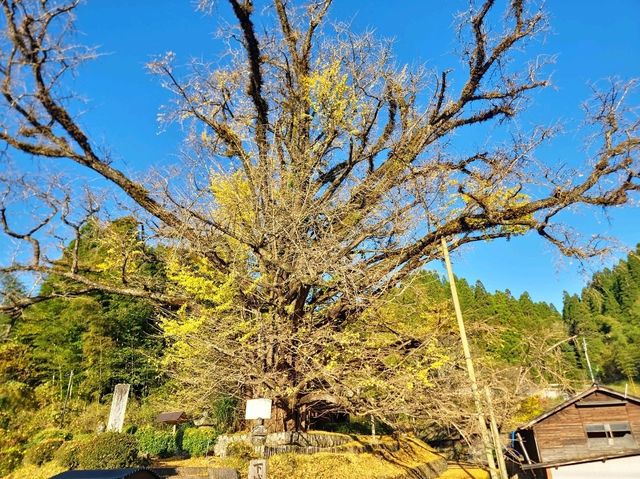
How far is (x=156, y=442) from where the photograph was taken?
583 inches

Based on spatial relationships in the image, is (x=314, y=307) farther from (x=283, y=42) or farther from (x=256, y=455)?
(x=283, y=42)

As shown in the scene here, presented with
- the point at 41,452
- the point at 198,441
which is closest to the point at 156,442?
the point at 198,441

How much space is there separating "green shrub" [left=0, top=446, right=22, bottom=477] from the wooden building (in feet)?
57.4

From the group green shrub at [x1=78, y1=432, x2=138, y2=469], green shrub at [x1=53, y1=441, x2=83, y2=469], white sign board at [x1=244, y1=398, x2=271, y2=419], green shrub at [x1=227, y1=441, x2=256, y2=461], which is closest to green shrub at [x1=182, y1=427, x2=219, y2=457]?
green shrub at [x1=78, y1=432, x2=138, y2=469]

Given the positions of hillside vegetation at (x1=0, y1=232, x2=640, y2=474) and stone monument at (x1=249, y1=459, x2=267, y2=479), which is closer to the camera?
stone monument at (x1=249, y1=459, x2=267, y2=479)

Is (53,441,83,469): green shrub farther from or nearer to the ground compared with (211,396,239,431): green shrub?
nearer to the ground

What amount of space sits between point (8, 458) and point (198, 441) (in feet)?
25.5

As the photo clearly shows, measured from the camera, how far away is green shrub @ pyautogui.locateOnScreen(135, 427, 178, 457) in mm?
14617

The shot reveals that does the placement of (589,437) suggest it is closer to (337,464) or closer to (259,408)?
(337,464)

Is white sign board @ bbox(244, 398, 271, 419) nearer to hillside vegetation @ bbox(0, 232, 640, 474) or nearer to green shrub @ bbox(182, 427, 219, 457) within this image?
hillside vegetation @ bbox(0, 232, 640, 474)

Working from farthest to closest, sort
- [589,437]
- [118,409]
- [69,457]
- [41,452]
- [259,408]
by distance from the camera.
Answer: [589,437]
[118,409]
[41,452]
[69,457]
[259,408]

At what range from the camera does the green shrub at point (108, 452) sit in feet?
33.8

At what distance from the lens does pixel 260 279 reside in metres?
10.5

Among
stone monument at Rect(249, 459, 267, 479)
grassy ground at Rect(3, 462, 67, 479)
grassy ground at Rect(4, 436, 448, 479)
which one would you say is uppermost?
stone monument at Rect(249, 459, 267, 479)
